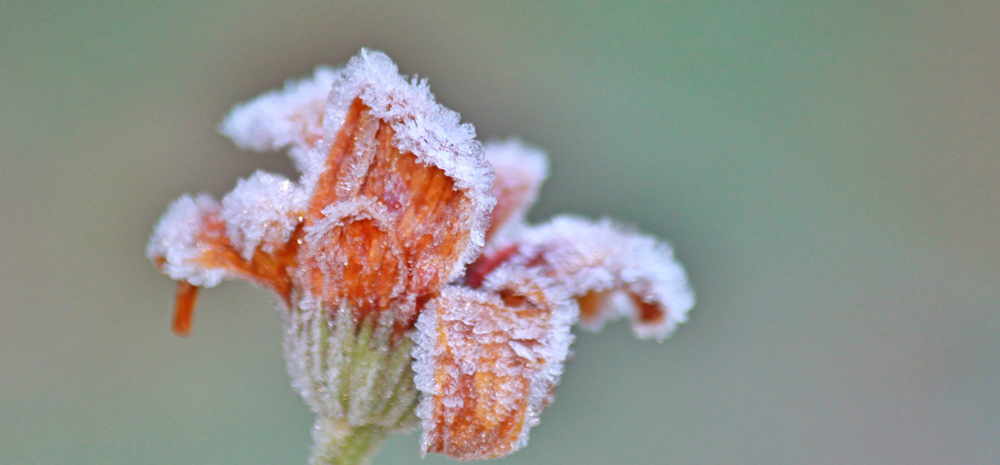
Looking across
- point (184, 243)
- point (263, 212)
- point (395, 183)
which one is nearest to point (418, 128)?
point (395, 183)

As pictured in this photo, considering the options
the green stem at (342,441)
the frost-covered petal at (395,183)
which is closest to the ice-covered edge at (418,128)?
the frost-covered petal at (395,183)

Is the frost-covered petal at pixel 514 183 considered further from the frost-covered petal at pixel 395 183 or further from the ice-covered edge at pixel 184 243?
the ice-covered edge at pixel 184 243

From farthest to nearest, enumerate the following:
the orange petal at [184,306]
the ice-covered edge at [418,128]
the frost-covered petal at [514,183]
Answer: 1. the frost-covered petal at [514,183]
2. the orange petal at [184,306]
3. the ice-covered edge at [418,128]

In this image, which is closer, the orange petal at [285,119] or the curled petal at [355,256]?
the curled petal at [355,256]

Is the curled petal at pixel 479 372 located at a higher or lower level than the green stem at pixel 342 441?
higher

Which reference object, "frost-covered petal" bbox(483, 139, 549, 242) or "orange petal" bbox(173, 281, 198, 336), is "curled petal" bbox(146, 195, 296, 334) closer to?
"orange petal" bbox(173, 281, 198, 336)

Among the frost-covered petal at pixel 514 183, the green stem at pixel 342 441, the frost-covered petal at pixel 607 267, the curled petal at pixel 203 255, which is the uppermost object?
the frost-covered petal at pixel 514 183

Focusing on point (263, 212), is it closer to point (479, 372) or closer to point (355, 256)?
point (355, 256)
